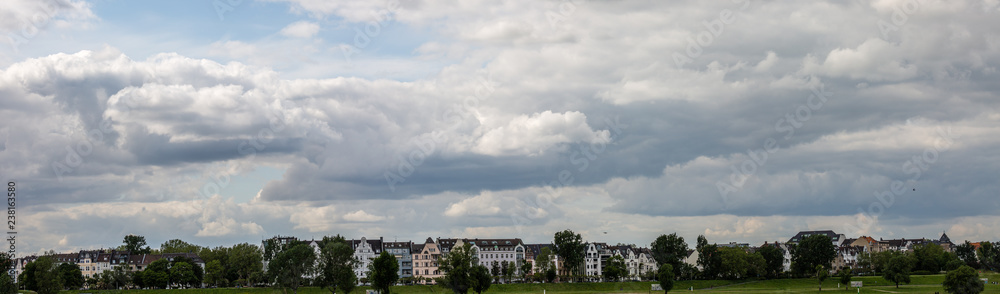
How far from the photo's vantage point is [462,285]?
12675 centimetres

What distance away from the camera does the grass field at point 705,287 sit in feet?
509

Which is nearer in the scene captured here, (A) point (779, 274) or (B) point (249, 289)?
(B) point (249, 289)

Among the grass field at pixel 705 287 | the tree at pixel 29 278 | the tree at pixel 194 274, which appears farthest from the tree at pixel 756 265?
the tree at pixel 29 278

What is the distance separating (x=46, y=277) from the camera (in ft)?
462

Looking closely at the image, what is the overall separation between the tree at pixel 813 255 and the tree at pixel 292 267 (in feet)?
363

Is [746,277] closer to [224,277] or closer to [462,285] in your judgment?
[462,285]

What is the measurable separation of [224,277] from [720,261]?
113m

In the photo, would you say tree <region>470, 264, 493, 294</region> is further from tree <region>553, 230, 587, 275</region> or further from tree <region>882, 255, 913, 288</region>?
tree <region>882, 255, 913, 288</region>

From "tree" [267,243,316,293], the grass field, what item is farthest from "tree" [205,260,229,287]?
"tree" [267,243,316,293]

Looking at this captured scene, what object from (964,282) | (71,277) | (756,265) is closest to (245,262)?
(71,277)

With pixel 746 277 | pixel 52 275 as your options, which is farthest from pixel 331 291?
pixel 746 277

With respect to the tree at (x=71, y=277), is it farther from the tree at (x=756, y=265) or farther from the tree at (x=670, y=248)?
the tree at (x=756, y=265)

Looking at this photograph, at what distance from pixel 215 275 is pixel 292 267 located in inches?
1911

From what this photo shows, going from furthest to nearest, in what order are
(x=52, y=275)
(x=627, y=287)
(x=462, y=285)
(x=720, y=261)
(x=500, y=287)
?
(x=720, y=261) < (x=627, y=287) < (x=500, y=287) < (x=52, y=275) < (x=462, y=285)
